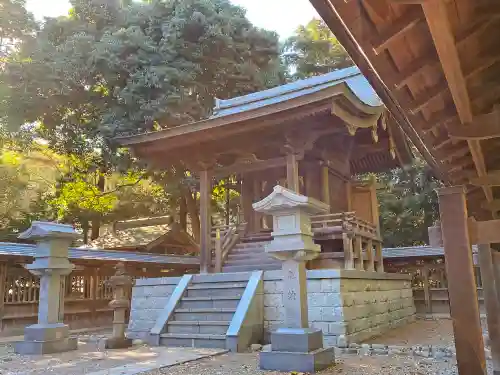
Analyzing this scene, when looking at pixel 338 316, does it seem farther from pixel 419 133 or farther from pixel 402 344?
pixel 419 133

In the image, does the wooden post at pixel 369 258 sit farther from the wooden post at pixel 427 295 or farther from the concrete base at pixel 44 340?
the concrete base at pixel 44 340

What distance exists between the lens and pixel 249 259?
35.3ft

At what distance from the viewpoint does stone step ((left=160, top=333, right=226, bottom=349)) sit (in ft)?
26.3

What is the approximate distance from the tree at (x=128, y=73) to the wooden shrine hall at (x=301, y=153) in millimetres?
4087

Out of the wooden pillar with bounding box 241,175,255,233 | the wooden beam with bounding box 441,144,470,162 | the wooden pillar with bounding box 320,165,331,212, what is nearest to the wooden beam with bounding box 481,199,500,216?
the wooden beam with bounding box 441,144,470,162

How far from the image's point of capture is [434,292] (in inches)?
616

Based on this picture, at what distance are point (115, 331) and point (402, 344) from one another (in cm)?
545

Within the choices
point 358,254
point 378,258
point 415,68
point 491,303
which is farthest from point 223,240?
point 415,68

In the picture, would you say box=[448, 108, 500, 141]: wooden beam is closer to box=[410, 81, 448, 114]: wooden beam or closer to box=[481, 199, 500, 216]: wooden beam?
box=[410, 81, 448, 114]: wooden beam

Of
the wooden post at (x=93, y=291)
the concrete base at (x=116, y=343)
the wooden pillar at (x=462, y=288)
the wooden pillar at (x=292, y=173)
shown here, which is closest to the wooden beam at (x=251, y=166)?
the wooden pillar at (x=292, y=173)

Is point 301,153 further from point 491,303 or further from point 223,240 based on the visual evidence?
point 491,303

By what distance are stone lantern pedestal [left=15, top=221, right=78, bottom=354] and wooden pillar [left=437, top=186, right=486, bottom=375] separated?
7.12 m

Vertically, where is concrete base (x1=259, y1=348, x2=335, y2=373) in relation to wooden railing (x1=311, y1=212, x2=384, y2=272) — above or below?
below

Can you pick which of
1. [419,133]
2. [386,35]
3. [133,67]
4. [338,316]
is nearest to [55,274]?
[338,316]
